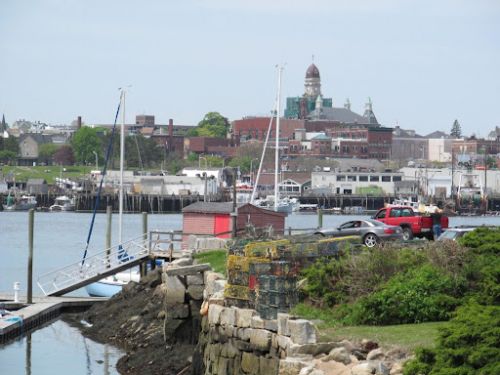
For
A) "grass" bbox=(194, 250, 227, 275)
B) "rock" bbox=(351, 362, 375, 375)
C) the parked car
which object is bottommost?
"rock" bbox=(351, 362, 375, 375)

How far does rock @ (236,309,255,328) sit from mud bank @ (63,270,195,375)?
7.93 meters

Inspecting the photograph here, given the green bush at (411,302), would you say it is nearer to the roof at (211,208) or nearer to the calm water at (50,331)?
the calm water at (50,331)

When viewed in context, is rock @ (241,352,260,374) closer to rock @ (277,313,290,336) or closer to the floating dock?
rock @ (277,313,290,336)

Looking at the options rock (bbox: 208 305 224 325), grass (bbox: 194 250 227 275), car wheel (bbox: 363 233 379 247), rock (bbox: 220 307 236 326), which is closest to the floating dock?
grass (bbox: 194 250 227 275)

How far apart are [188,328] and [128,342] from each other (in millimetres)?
5502

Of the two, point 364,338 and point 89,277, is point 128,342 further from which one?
point 364,338

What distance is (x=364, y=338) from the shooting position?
25656 mm

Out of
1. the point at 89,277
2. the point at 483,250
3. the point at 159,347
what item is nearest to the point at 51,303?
the point at 89,277

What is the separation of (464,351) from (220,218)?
3468 cm

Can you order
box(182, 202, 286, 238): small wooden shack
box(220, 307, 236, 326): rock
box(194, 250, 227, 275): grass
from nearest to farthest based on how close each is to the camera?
box(220, 307, 236, 326): rock < box(194, 250, 227, 275): grass < box(182, 202, 286, 238): small wooden shack

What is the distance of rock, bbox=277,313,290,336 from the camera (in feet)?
86.5

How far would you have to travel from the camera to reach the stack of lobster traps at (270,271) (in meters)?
28.7

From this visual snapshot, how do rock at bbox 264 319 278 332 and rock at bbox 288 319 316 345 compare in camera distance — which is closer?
rock at bbox 288 319 316 345

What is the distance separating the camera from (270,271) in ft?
101
